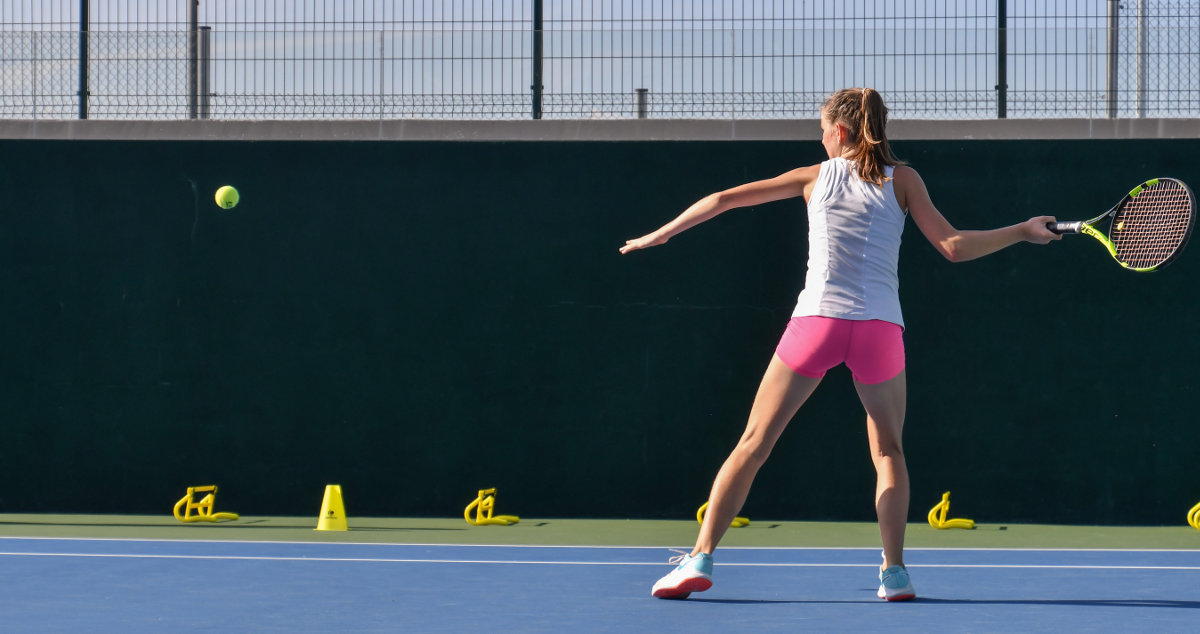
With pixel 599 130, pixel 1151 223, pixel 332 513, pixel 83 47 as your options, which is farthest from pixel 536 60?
pixel 1151 223

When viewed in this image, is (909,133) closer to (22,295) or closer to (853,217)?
(853,217)

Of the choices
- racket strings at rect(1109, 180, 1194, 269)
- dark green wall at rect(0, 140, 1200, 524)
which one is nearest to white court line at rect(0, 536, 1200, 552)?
dark green wall at rect(0, 140, 1200, 524)

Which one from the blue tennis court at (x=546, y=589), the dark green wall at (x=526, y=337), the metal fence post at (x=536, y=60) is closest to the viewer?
the blue tennis court at (x=546, y=589)

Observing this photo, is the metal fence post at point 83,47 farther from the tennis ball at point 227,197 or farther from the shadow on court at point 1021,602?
the shadow on court at point 1021,602

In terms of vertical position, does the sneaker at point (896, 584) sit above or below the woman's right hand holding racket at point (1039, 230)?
below

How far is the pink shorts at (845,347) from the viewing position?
4.20 metres

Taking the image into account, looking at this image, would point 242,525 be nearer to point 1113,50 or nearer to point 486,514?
point 486,514

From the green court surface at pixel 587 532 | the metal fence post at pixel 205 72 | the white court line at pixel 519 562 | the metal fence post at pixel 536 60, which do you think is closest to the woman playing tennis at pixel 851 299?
the white court line at pixel 519 562

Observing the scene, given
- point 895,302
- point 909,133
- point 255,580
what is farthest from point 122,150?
point 895,302

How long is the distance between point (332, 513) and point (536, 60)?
3.05 m

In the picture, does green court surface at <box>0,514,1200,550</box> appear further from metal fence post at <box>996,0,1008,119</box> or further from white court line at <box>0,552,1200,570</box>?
metal fence post at <box>996,0,1008,119</box>

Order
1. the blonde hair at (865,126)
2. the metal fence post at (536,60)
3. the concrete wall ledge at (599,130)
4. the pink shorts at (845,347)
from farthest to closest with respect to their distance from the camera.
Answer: the metal fence post at (536,60), the concrete wall ledge at (599,130), the blonde hair at (865,126), the pink shorts at (845,347)

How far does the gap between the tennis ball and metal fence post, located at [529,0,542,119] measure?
1865mm

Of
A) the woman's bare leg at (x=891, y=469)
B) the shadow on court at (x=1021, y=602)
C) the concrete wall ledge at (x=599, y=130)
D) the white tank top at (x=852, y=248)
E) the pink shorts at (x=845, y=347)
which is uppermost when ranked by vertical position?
the concrete wall ledge at (x=599, y=130)
